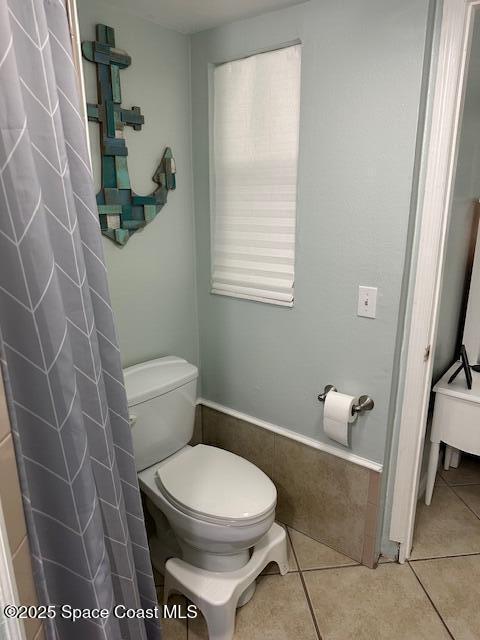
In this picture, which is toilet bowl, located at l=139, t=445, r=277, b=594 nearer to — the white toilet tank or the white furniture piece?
the white toilet tank

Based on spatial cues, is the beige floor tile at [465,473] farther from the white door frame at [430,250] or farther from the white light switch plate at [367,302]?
the white light switch plate at [367,302]

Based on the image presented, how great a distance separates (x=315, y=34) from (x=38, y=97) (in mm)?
1124

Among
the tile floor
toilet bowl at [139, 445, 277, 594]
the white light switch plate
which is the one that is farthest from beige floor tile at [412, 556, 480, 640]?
the white light switch plate

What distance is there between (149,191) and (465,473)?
7.38 ft

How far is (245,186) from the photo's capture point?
1.82 m

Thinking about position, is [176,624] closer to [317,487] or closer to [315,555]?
[315,555]

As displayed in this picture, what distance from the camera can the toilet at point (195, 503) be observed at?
149 cm

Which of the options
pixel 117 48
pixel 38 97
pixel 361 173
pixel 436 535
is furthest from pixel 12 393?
pixel 436 535

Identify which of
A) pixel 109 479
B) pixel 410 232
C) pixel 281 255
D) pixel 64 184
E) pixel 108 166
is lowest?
pixel 109 479

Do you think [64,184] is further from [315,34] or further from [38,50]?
[315,34]

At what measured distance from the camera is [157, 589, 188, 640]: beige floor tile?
1534 millimetres

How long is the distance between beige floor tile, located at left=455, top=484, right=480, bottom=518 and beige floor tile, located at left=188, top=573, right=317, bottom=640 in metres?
1.03

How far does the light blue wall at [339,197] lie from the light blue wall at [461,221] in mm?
538

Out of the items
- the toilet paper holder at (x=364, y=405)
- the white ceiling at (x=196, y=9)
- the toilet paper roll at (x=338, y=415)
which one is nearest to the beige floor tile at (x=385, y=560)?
the toilet paper roll at (x=338, y=415)
